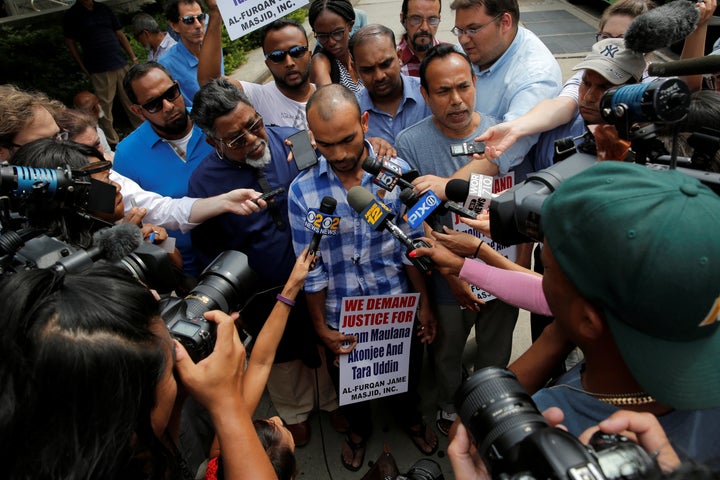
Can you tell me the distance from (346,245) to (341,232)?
0.22 ft

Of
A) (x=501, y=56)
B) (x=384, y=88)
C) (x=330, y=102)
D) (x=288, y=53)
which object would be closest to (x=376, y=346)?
(x=330, y=102)

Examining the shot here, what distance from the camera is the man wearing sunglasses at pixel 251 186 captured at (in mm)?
2305

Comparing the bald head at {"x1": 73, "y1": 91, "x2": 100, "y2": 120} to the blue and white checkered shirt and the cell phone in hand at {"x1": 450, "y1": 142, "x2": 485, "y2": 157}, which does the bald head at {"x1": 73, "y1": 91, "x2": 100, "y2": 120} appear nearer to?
the blue and white checkered shirt

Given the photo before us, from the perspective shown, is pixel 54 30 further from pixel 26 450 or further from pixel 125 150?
pixel 26 450

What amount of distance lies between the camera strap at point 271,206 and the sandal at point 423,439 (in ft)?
4.50

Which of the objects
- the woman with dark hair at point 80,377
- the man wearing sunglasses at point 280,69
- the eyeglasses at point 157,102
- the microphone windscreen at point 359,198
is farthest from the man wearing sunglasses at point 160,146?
the woman with dark hair at point 80,377

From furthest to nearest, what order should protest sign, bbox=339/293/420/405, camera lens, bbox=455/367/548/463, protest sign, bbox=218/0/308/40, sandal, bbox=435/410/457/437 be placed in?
protest sign, bbox=218/0/308/40, sandal, bbox=435/410/457/437, protest sign, bbox=339/293/420/405, camera lens, bbox=455/367/548/463

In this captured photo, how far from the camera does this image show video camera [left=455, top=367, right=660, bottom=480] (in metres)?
0.74

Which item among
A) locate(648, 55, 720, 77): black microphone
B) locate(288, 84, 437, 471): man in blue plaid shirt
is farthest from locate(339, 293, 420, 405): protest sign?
locate(648, 55, 720, 77): black microphone

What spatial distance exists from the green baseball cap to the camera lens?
0.73ft

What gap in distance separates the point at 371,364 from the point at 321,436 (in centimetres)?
75

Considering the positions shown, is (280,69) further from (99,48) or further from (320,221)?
(99,48)

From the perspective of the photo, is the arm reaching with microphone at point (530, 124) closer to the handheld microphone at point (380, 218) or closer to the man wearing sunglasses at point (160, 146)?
the handheld microphone at point (380, 218)

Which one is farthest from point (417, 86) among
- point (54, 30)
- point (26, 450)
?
point (54, 30)
